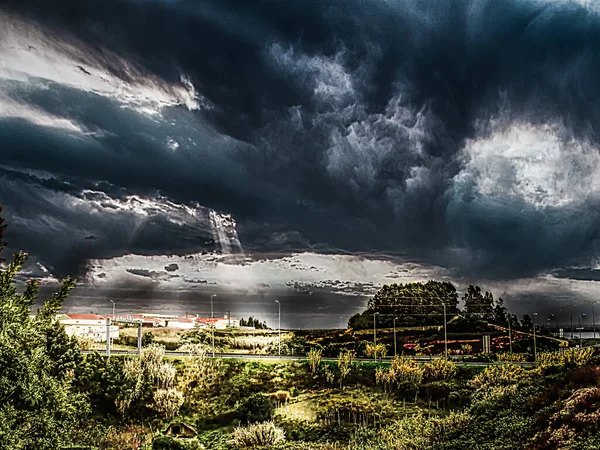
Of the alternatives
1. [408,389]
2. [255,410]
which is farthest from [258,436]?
[408,389]

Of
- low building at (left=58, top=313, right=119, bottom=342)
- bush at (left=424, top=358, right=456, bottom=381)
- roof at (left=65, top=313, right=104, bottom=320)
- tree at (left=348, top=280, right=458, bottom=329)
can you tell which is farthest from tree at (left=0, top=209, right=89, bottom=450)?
tree at (left=348, top=280, right=458, bottom=329)

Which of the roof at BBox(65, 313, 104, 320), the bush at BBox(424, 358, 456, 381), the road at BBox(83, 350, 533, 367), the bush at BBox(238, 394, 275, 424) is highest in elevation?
the roof at BBox(65, 313, 104, 320)

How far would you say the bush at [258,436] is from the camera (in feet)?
60.8

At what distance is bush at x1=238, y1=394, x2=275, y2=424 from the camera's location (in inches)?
811

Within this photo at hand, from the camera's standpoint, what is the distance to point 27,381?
38.1 feet

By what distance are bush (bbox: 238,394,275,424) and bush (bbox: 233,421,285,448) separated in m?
1.41

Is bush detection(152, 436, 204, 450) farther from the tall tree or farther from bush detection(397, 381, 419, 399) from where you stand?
the tall tree

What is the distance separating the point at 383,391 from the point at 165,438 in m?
8.54

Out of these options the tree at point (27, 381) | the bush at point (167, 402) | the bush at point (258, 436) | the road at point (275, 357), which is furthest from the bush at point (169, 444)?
the road at point (275, 357)

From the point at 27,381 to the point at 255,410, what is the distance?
34.2 ft

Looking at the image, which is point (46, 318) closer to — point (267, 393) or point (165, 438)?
point (165, 438)

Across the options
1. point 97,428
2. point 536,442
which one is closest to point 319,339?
point 97,428

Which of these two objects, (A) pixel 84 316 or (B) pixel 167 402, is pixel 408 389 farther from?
(A) pixel 84 316

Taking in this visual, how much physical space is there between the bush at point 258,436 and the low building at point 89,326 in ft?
37.2
